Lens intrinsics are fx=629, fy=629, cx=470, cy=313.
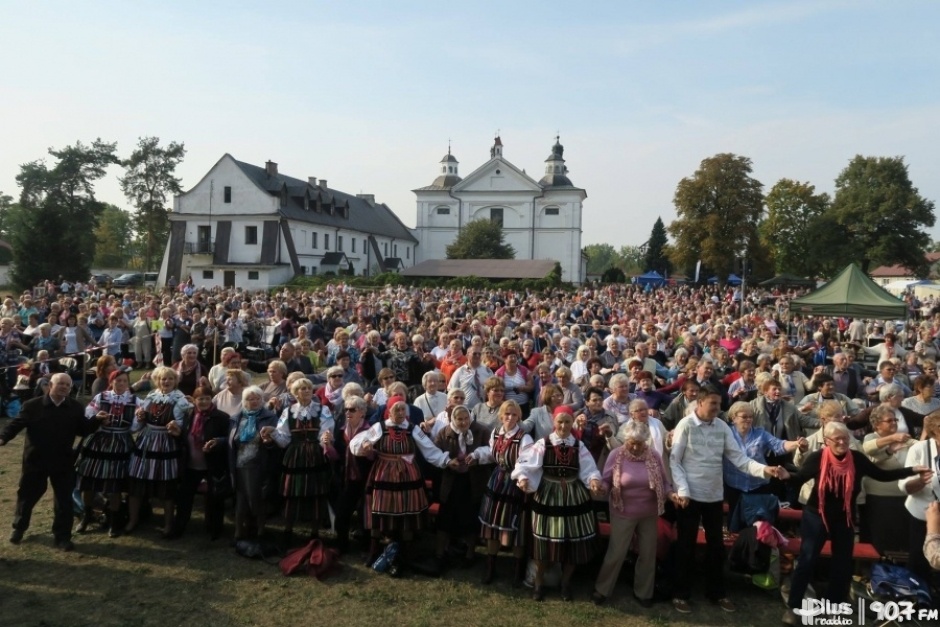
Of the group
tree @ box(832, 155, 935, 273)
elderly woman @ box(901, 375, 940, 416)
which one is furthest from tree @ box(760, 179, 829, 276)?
elderly woman @ box(901, 375, 940, 416)

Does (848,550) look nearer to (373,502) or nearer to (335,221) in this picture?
(373,502)

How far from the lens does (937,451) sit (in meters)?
4.80

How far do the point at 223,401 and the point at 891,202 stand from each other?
177 ft

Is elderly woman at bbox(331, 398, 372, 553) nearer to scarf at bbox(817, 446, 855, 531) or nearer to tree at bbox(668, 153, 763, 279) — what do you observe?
scarf at bbox(817, 446, 855, 531)

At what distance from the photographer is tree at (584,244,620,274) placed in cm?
15951

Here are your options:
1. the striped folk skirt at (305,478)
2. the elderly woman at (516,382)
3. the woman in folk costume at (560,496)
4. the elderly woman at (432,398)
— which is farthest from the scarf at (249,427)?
the elderly woman at (516,382)

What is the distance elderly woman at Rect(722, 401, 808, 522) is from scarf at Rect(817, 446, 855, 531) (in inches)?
27.1

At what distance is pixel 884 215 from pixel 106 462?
181ft

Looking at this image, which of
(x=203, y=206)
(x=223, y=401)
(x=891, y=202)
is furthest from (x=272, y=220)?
(x=891, y=202)

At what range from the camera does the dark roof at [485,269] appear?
163ft

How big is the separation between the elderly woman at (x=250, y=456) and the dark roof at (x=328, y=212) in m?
43.1

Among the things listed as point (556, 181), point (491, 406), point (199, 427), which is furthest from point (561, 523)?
point (556, 181)

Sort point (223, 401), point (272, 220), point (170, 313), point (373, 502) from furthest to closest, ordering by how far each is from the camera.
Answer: point (272, 220), point (170, 313), point (223, 401), point (373, 502)

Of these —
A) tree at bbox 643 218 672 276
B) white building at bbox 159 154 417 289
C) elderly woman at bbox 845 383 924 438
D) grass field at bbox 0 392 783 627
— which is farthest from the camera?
tree at bbox 643 218 672 276
